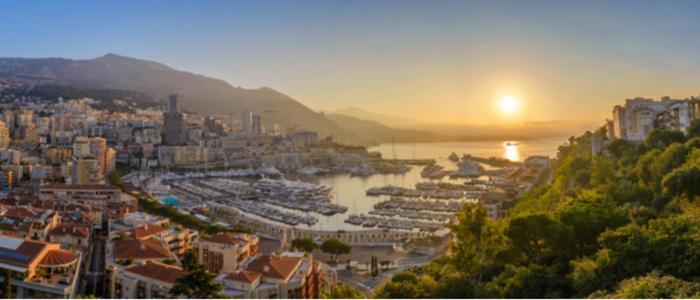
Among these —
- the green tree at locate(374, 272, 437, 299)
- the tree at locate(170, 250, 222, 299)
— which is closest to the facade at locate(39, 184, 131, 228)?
the tree at locate(170, 250, 222, 299)

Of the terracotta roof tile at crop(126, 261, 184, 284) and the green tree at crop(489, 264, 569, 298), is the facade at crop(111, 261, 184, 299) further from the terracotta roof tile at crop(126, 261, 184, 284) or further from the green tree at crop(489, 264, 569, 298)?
the green tree at crop(489, 264, 569, 298)

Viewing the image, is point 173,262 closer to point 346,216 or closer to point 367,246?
point 367,246

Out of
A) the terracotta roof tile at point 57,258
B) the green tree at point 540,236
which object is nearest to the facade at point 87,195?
the terracotta roof tile at point 57,258

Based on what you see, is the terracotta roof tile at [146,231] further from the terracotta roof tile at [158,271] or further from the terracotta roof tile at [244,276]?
the terracotta roof tile at [244,276]

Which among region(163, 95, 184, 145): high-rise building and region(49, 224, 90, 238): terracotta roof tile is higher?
region(163, 95, 184, 145): high-rise building

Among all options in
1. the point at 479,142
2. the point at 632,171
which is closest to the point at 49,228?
the point at 632,171

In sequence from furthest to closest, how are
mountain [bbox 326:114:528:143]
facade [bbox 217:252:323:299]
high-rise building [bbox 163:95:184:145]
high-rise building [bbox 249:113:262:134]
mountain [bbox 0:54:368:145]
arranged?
mountain [bbox 326:114:528:143] < high-rise building [bbox 249:113:262:134] < mountain [bbox 0:54:368:145] < high-rise building [bbox 163:95:184:145] < facade [bbox 217:252:323:299]

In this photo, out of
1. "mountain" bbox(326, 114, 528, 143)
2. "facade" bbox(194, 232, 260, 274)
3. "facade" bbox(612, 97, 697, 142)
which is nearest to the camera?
"facade" bbox(194, 232, 260, 274)
